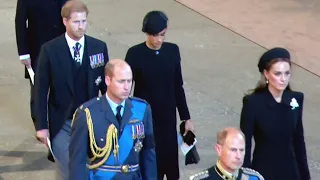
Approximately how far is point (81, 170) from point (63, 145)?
126cm

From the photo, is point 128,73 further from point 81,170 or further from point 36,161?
point 36,161

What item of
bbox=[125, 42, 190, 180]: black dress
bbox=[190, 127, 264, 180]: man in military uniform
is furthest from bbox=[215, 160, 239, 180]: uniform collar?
bbox=[125, 42, 190, 180]: black dress

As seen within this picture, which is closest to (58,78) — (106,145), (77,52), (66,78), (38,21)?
(66,78)

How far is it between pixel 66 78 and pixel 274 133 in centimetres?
190

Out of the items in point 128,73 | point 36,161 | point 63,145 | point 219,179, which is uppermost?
point 128,73

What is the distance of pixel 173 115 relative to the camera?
22.2ft

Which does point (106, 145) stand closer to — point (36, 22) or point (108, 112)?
point (108, 112)

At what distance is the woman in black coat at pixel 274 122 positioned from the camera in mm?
5668

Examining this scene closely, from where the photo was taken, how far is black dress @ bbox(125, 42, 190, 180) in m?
6.55

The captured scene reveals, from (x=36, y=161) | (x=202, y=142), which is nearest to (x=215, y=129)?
(x=202, y=142)

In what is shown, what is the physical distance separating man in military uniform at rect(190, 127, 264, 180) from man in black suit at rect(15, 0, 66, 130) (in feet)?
11.9

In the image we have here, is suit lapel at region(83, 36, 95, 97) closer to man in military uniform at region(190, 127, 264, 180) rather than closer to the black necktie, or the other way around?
the black necktie

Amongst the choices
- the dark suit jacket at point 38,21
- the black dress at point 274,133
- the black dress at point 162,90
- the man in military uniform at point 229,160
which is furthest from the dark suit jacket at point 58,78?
the man in military uniform at point 229,160

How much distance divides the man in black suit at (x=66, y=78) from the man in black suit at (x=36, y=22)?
131cm
